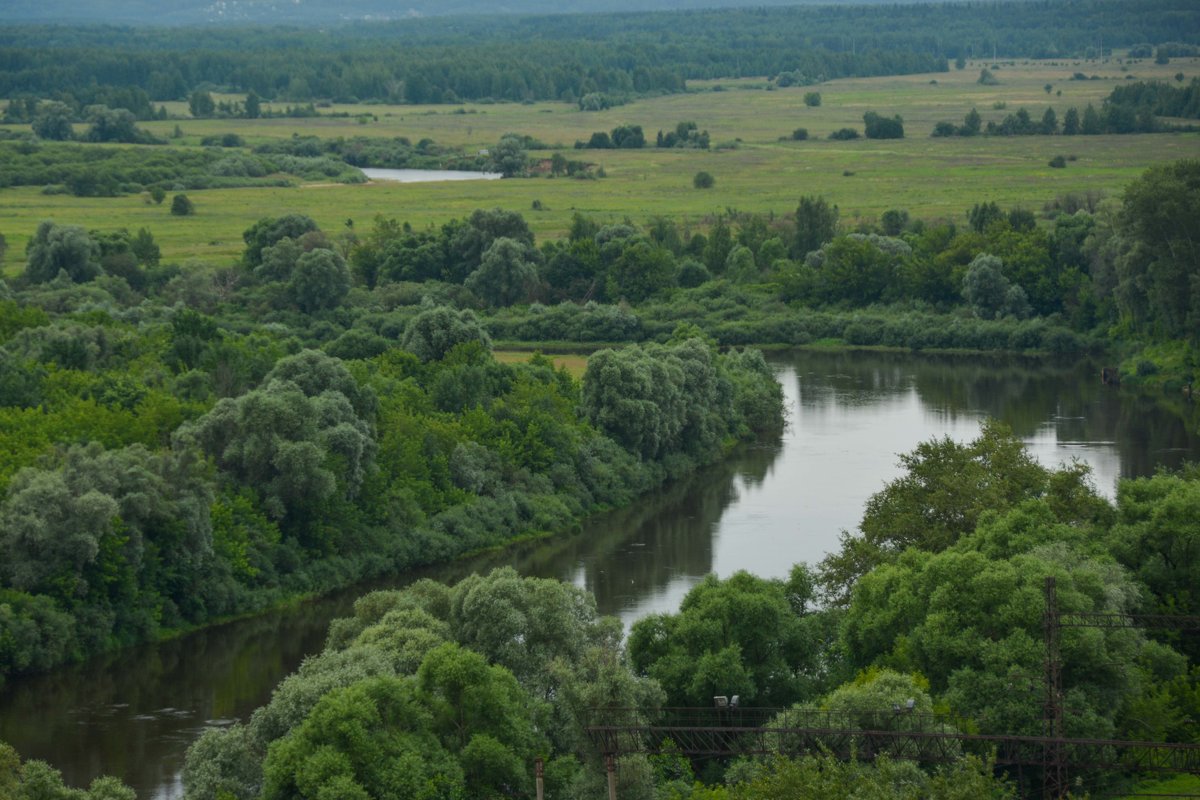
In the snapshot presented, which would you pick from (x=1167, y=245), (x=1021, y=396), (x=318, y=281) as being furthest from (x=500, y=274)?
(x=1167, y=245)

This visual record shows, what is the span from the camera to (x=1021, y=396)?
250ft

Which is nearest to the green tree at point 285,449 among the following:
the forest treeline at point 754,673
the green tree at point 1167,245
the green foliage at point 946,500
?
the forest treeline at point 754,673

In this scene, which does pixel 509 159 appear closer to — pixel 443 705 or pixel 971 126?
pixel 971 126

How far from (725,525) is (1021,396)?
75.5 ft

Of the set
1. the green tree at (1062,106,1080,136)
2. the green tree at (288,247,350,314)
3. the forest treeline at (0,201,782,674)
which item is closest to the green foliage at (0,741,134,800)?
the forest treeline at (0,201,782,674)

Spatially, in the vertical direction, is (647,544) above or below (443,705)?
below

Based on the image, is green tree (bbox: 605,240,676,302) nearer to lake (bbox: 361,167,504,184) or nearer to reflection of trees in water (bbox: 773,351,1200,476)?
reflection of trees in water (bbox: 773,351,1200,476)

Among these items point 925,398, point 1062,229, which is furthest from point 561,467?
point 1062,229

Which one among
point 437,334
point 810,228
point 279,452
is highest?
point 279,452

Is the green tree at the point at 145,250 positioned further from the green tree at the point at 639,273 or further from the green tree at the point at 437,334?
the green tree at the point at 437,334

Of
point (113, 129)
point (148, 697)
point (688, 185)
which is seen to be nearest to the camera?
point (148, 697)

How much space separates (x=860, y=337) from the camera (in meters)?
89.8

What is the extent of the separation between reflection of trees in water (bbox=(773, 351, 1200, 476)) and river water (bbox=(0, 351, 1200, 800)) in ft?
0.34

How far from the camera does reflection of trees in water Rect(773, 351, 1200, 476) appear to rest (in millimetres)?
67625
